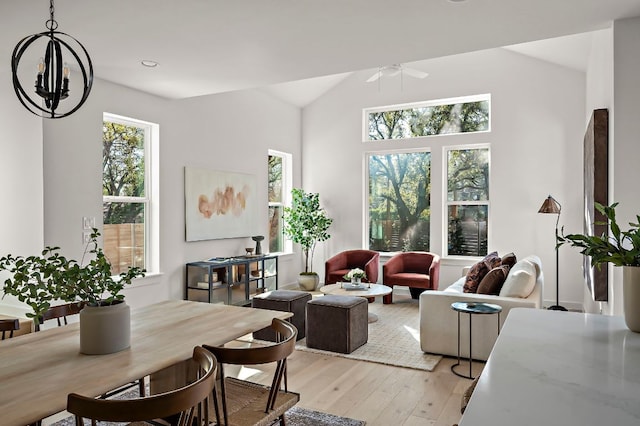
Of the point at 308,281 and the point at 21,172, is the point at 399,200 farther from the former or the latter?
the point at 21,172

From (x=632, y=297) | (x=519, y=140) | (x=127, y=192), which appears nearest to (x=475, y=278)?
(x=519, y=140)

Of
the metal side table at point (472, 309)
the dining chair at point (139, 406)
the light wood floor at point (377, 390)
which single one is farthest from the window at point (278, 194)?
the dining chair at point (139, 406)

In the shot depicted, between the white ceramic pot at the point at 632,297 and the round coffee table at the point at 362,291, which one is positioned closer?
the white ceramic pot at the point at 632,297

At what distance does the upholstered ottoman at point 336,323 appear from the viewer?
4.20 m

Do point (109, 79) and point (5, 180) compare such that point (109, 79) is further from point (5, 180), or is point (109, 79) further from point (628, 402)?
point (628, 402)

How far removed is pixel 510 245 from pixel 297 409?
4.39 metres

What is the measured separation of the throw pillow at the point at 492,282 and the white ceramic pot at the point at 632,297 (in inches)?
105

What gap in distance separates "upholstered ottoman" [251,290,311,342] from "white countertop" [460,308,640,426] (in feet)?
10.2

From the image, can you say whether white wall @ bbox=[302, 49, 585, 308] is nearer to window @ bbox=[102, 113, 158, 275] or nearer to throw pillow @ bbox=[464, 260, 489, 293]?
throw pillow @ bbox=[464, 260, 489, 293]

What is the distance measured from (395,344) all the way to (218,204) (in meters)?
2.95

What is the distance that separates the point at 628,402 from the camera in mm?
964

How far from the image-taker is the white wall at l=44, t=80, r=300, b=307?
4164mm

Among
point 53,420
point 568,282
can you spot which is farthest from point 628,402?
point 568,282

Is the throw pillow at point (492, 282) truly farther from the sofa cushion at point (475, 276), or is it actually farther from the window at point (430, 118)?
the window at point (430, 118)
